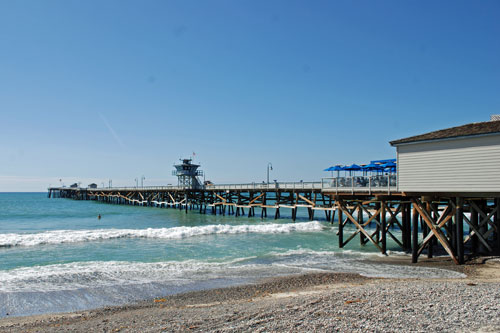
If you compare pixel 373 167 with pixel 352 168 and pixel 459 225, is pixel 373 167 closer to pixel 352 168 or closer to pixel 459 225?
pixel 352 168

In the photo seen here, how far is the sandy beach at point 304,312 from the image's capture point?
7754 millimetres

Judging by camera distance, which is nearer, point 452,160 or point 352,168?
point 452,160

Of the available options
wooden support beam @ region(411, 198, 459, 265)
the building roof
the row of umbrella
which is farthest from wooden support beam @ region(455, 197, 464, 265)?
the row of umbrella

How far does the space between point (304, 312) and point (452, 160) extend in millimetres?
9232

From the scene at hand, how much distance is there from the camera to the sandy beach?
7754mm

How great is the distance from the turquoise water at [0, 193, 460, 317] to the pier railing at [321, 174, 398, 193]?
327 cm

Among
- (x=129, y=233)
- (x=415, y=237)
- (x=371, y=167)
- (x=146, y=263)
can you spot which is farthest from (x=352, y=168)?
(x=129, y=233)

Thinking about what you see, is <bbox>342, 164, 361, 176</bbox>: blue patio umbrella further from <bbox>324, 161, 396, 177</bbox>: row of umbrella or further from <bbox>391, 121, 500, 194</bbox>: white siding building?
<bbox>391, 121, 500, 194</bbox>: white siding building

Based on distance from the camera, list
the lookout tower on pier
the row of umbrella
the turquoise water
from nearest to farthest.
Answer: the turquoise water
the row of umbrella
the lookout tower on pier

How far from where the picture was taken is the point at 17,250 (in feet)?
73.9

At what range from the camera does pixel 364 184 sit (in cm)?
1872

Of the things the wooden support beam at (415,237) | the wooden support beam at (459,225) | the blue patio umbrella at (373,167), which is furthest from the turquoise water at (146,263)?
the blue patio umbrella at (373,167)

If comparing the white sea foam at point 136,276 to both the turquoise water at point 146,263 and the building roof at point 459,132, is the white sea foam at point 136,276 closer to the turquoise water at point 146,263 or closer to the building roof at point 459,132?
the turquoise water at point 146,263

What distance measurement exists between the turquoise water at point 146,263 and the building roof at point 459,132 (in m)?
5.02
